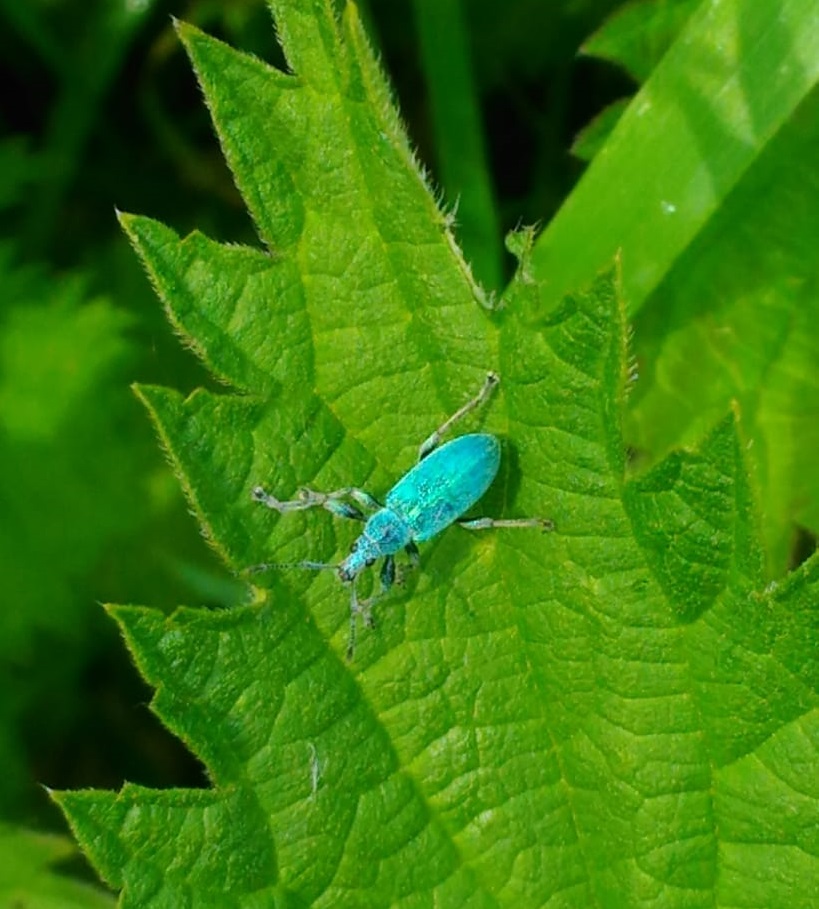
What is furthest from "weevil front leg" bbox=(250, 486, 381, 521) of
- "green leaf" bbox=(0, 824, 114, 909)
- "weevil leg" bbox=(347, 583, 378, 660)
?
"green leaf" bbox=(0, 824, 114, 909)

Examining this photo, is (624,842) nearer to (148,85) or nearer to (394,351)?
(394,351)

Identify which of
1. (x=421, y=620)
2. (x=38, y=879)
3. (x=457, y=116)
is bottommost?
(x=38, y=879)

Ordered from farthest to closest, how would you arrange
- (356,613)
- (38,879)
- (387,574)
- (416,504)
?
1. (38,879)
2. (416,504)
3. (387,574)
4. (356,613)

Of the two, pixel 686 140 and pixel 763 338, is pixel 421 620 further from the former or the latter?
pixel 686 140

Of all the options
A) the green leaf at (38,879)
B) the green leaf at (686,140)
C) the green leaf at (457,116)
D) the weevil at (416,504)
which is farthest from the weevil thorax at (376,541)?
the green leaf at (457,116)

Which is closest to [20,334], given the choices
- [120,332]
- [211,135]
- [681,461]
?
[120,332]

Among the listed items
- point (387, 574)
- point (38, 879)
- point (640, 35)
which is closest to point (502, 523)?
point (387, 574)
